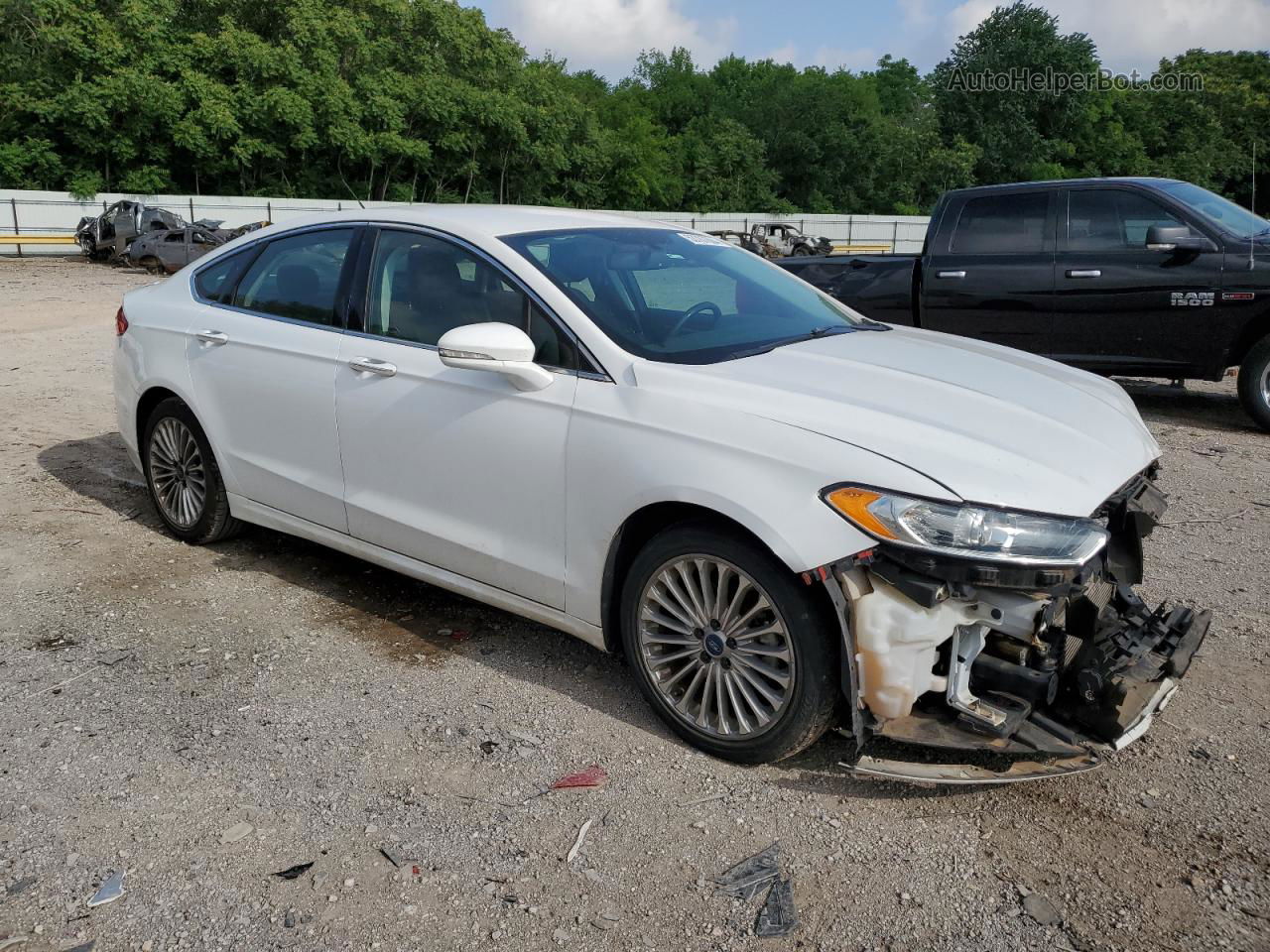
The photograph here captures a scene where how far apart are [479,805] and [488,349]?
145 centimetres

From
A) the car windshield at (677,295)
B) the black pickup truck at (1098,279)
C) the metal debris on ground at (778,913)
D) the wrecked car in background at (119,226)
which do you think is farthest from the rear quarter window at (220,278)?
the wrecked car in background at (119,226)

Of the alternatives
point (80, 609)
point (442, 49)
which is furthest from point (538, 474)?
point (442, 49)

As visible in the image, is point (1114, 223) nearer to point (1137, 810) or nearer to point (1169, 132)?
point (1137, 810)

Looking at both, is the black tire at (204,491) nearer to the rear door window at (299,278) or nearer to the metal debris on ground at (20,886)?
the rear door window at (299,278)

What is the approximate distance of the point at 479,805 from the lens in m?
3.33

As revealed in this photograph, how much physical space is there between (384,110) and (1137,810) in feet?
156

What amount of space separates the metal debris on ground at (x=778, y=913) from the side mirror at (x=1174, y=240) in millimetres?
6599

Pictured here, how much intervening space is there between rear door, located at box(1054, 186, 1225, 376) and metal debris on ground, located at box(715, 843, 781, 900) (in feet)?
21.6

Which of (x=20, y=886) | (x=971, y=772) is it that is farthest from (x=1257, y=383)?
(x=20, y=886)

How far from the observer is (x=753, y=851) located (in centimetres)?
308

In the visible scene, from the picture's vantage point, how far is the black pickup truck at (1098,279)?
8.08 metres

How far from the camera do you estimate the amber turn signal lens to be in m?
3.02

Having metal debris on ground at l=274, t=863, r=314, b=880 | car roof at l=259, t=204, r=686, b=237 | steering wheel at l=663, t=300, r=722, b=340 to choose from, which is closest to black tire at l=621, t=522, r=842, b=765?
steering wheel at l=663, t=300, r=722, b=340

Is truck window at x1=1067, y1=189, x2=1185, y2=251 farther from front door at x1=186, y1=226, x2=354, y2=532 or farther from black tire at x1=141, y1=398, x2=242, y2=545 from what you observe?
black tire at x1=141, y1=398, x2=242, y2=545
